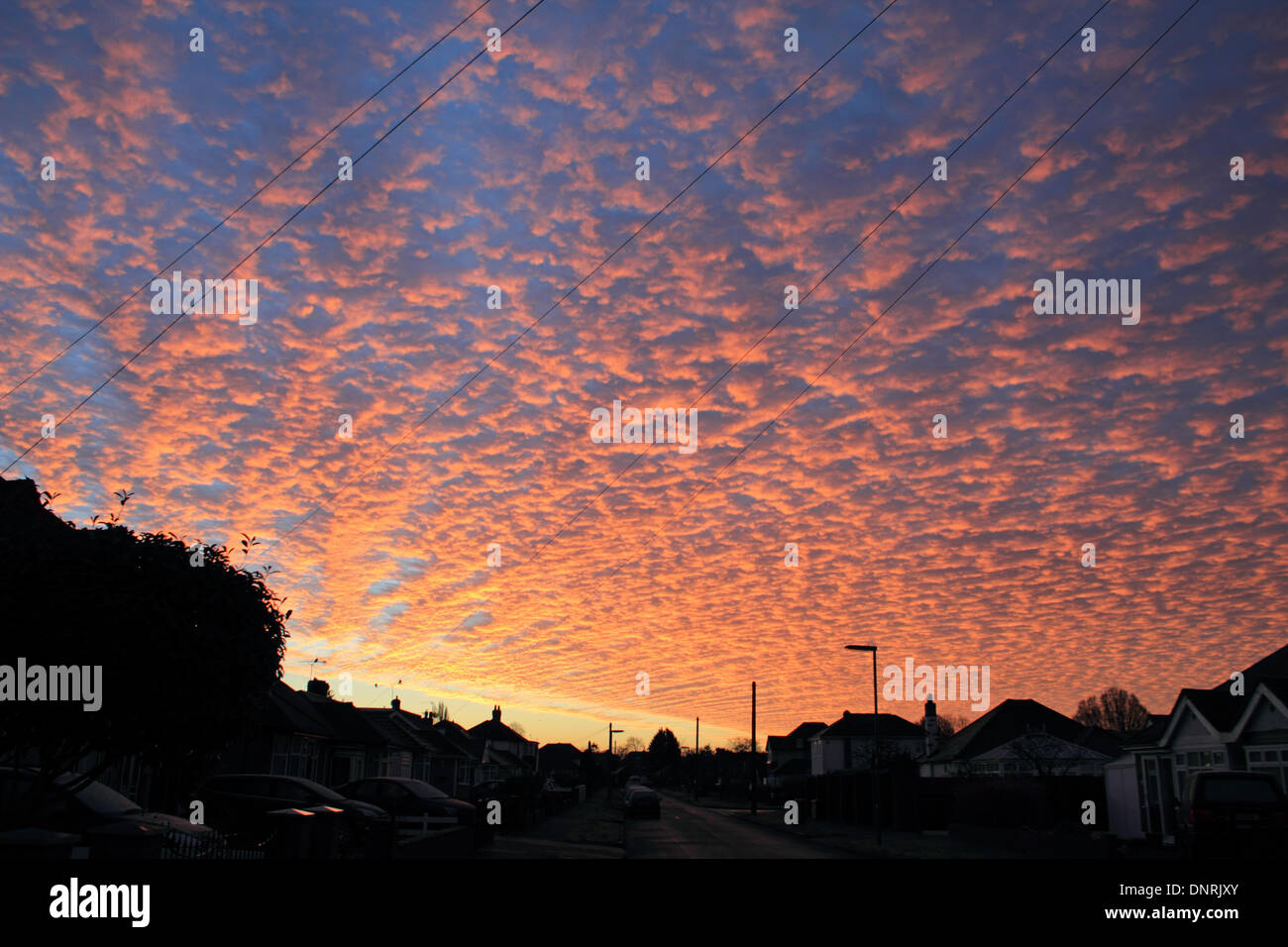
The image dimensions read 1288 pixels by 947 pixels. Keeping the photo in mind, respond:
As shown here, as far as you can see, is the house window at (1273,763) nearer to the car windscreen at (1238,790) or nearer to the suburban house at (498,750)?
the car windscreen at (1238,790)

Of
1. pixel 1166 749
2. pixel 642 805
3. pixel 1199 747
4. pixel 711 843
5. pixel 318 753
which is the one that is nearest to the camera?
pixel 711 843

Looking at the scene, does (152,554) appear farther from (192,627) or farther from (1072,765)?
(1072,765)

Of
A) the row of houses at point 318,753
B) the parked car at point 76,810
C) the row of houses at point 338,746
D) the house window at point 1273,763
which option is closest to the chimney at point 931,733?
the row of houses at point 318,753

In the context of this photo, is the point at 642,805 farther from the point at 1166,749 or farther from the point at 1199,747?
the point at 1199,747

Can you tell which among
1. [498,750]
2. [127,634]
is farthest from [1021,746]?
[498,750]

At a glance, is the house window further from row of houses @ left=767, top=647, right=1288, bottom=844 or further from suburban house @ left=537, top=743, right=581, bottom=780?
suburban house @ left=537, top=743, right=581, bottom=780

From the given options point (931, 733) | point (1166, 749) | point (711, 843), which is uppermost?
point (1166, 749)

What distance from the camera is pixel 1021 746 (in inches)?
2105

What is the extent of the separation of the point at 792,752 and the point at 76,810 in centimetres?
13093

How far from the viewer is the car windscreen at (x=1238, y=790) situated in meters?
17.8

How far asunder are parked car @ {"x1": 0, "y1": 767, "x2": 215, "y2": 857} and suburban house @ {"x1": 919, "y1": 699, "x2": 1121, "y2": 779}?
47.2 meters

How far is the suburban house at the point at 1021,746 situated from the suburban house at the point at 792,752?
64.3 metres

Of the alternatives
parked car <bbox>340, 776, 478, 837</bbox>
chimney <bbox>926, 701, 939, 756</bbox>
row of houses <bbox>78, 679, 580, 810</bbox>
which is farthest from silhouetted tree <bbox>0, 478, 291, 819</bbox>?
chimney <bbox>926, 701, 939, 756</bbox>
